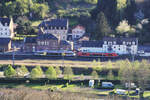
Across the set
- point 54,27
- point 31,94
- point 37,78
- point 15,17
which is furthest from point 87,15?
point 31,94

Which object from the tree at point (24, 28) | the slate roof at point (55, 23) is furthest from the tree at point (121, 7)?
the tree at point (24, 28)

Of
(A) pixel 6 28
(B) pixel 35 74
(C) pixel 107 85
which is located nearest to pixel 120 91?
(C) pixel 107 85

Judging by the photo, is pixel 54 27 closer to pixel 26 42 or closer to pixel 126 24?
pixel 26 42

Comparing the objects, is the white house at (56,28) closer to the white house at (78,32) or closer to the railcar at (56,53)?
the white house at (78,32)

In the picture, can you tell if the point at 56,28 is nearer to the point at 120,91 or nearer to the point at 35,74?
the point at 35,74

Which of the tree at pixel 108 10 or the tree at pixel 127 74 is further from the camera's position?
the tree at pixel 108 10
